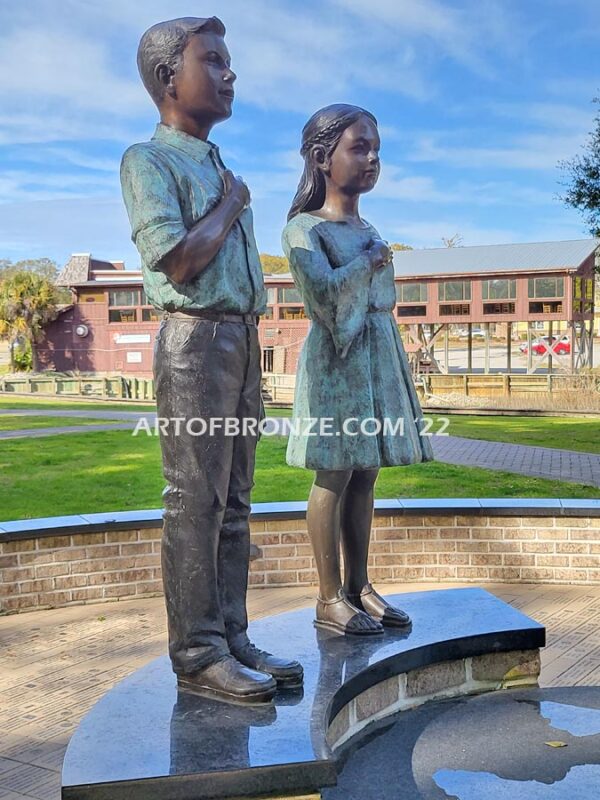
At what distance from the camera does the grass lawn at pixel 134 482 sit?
891cm

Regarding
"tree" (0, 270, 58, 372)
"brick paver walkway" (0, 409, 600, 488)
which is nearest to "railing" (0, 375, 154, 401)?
"tree" (0, 270, 58, 372)

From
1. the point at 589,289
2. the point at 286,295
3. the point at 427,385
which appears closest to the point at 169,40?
the point at 427,385

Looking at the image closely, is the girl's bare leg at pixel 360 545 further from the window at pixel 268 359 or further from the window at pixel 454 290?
the window at pixel 268 359

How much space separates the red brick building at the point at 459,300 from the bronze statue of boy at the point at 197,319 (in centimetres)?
3101

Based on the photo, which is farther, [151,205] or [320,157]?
[320,157]

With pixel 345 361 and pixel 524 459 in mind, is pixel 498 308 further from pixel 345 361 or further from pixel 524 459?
pixel 345 361

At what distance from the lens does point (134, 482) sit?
10445mm

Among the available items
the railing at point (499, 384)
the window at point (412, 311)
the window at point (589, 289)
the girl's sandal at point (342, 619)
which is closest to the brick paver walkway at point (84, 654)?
the girl's sandal at point (342, 619)

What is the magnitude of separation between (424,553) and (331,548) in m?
2.50

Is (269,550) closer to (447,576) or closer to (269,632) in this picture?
(447,576)

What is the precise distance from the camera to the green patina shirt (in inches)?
104

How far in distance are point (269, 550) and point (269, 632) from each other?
2193 millimetres

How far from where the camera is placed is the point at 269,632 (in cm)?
368

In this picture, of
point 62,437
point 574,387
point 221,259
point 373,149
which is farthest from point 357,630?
point 574,387
